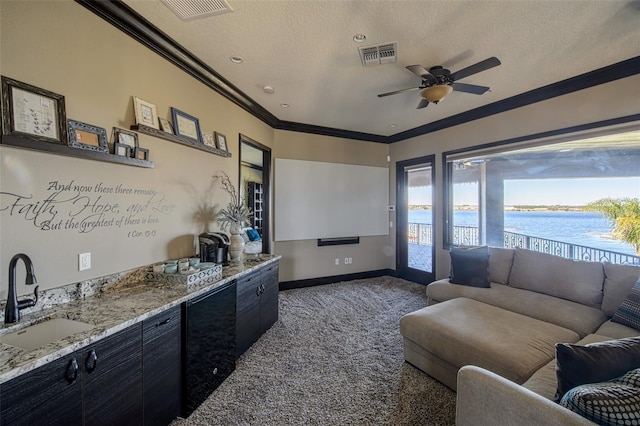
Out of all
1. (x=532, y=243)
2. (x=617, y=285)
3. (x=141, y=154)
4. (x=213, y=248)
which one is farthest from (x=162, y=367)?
(x=532, y=243)

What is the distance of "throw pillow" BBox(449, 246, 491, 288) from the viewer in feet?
10.9

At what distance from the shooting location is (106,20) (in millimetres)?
1964

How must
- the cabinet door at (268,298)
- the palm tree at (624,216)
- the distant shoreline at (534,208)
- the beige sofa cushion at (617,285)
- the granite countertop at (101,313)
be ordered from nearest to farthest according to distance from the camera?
1. the granite countertop at (101,313)
2. the beige sofa cushion at (617,285)
3. the palm tree at (624,216)
4. the cabinet door at (268,298)
5. the distant shoreline at (534,208)

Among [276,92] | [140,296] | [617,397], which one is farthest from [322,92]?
[617,397]

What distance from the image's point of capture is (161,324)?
172cm

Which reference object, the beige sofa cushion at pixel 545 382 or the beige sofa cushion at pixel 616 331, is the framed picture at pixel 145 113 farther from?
the beige sofa cushion at pixel 616 331

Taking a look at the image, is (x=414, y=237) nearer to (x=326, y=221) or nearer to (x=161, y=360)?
(x=326, y=221)

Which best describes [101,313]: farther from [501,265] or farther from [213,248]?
[501,265]

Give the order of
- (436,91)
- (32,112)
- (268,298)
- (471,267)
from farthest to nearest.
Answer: (471,267) → (268,298) → (436,91) → (32,112)

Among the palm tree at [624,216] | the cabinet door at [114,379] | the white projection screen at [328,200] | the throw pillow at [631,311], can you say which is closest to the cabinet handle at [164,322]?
the cabinet door at [114,379]

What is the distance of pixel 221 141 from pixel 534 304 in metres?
3.79

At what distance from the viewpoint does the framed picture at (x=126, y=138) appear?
79.1 inches

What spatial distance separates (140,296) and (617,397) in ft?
8.04

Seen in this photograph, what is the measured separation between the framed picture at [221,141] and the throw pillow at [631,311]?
163 inches
